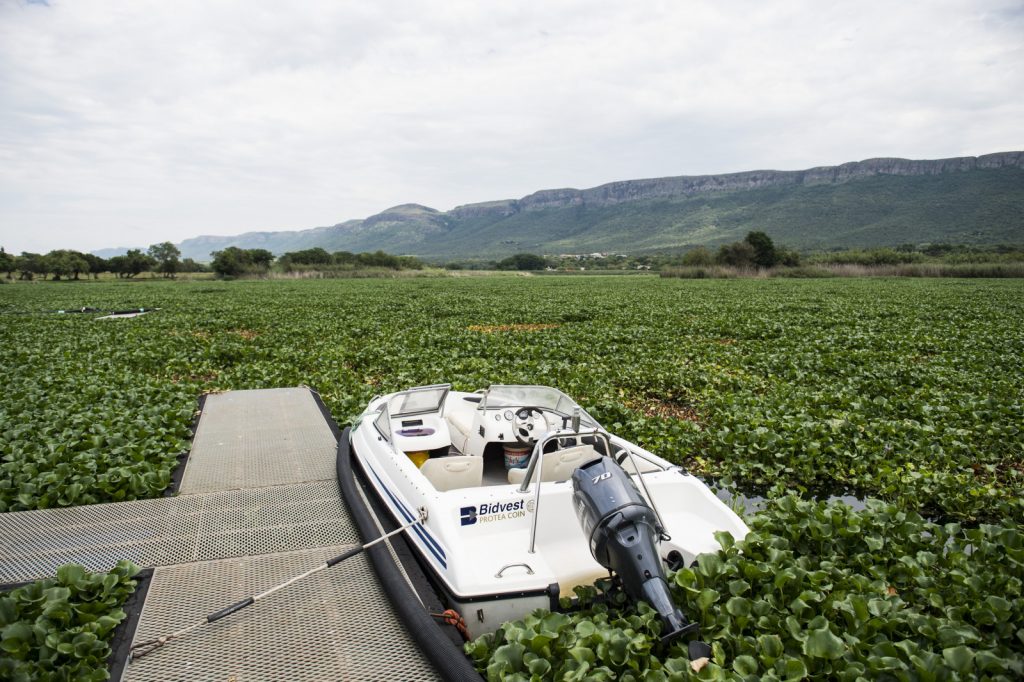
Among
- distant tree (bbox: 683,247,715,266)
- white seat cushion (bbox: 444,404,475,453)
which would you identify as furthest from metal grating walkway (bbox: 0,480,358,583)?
distant tree (bbox: 683,247,715,266)

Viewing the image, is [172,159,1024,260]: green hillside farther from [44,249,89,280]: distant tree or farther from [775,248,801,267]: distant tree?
[44,249,89,280]: distant tree

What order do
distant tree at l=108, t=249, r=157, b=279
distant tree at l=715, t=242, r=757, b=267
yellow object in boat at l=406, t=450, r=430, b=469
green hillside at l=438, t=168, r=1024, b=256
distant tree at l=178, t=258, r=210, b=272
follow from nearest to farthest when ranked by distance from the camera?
yellow object in boat at l=406, t=450, r=430, b=469 < distant tree at l=715, t=242, r=757, b=267 < distant tree at l=108, t=249, r=157, b=279 < distant tree at l=178, t=258, r=210, b=272 < green hillside at l=438, t=168, r=1024, b=256

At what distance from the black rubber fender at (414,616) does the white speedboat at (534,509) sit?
0.24 metres

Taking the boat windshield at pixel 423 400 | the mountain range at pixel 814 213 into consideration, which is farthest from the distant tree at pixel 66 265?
the mountain range at pixel 814 213

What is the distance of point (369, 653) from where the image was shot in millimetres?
3352

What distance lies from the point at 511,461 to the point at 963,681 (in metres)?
3.45

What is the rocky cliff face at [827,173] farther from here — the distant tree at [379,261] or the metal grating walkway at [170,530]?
the metal grating walkway at [170,530]

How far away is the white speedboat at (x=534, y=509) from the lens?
355 centimetres

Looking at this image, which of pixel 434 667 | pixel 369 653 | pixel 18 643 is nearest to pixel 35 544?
pixel 18 643

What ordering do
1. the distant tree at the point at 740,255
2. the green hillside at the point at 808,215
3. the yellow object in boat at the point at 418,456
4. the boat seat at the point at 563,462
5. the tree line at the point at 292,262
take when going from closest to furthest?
the boat seat at the point at 563,462 < the yellow object in boat at the point at 418,456 < the distant tree at the point at 740,255 < the tree line at the point at 292,262 < the green hillside at the point at 808,215

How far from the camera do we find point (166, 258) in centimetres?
8231

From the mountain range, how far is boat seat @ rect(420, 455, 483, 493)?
105 m

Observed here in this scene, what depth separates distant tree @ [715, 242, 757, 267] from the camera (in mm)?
63062

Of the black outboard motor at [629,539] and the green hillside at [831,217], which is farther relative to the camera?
the green hillside at [831,217]
